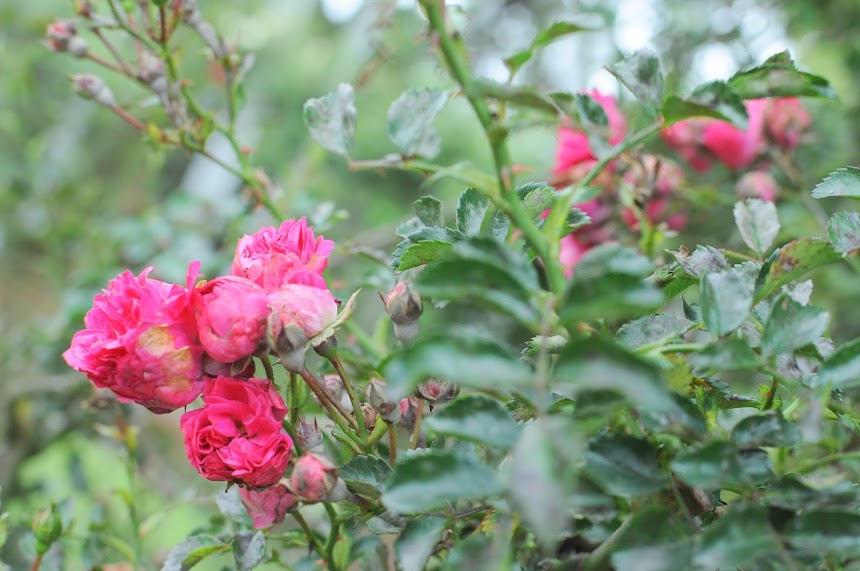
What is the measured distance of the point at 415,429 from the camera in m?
0.37

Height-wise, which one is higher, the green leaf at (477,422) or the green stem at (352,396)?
the green leaf at (477,422)

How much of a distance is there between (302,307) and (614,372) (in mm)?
160

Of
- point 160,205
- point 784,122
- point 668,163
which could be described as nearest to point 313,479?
point 668,163

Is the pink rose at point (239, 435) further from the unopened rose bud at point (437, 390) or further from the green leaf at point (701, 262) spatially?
the green leaf at point (701, 262)

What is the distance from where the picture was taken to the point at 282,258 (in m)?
0.34

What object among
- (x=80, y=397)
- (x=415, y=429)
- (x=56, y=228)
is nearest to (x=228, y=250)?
(x=80, y=397)

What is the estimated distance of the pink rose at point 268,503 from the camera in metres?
0.34

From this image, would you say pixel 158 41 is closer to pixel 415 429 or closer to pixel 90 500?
pixel 415 429

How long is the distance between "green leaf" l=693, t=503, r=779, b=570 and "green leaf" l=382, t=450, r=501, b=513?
0.24 ft

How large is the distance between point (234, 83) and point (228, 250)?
0.33 m

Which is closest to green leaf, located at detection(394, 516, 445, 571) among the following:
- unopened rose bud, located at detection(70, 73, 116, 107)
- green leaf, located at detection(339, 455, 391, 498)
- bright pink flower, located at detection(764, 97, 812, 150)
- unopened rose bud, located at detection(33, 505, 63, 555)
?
green leaf, located at detection(339, 455, 391, 498)

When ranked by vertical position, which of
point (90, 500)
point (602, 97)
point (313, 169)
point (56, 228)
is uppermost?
point (602, 97)

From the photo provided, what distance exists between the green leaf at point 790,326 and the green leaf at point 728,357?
0.02 m

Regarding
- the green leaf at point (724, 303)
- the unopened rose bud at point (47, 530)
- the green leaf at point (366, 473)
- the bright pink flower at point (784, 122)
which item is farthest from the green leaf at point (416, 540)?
the bright pink flower at point (784, 122)
